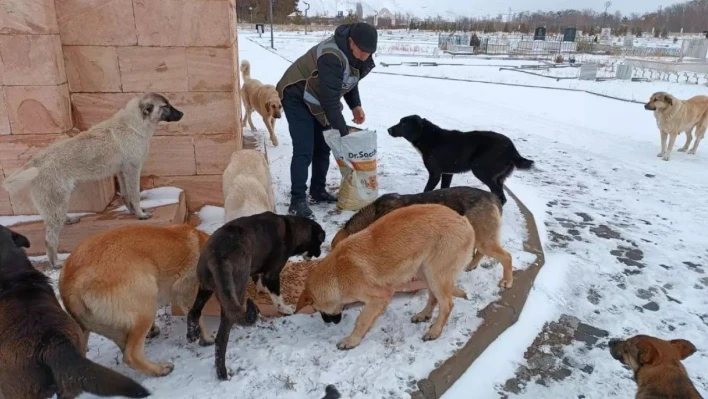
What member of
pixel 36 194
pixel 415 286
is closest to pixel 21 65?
pixel 36 194

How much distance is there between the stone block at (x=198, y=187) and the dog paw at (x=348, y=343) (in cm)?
317

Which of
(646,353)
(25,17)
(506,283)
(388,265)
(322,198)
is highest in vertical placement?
(25,17)

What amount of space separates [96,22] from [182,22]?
0.88 metres

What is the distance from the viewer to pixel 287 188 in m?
6.94

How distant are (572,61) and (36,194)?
3192 cm

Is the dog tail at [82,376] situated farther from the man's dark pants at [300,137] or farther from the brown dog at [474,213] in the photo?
the man's dark pants at [300,137]

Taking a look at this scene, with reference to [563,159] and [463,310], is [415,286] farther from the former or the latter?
[563,159]

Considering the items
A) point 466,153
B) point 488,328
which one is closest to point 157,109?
point 466,153

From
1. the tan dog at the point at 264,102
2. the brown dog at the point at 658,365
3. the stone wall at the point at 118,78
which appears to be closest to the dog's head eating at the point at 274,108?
the tan dog at the point at 264,102

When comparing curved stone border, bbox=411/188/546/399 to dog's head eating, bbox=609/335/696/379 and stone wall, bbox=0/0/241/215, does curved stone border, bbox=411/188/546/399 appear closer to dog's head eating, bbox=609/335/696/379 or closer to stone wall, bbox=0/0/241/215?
dog's head eating, bbox=609/335/696/379

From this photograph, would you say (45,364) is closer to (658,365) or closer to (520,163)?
(658,365)

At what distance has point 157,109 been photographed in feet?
16.4

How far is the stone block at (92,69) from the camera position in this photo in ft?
16.3

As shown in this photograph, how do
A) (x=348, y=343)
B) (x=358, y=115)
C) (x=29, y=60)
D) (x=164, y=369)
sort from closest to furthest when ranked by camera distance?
1. (x=164, y=369)
2. (x=348, y=343)
3. (x=29, y=60)
4. (x=358, y=115)
